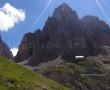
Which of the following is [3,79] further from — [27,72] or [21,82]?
[27,72]

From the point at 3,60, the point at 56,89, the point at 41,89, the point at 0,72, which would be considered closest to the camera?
the point at 41,89

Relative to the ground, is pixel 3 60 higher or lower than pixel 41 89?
higher

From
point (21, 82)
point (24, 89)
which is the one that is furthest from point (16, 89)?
point (21, 82)

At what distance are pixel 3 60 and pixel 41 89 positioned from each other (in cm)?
2679

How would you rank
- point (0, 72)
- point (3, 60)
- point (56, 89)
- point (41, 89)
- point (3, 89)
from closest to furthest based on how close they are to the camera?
1. point (3, 89)
2. point (41, 89)
3. point (0, 72)
4. point (56, 89)
5. point (3, 60)

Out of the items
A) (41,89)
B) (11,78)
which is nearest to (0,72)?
(11,78)

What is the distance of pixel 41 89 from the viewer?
3164 inches

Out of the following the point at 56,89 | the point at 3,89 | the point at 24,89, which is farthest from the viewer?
the point at 56,89

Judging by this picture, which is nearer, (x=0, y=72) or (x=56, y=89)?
(x=0, y=72)

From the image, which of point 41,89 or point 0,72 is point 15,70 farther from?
point 41,89

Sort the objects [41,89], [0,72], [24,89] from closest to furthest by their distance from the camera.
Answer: [24,89], [41,89], [0,72]

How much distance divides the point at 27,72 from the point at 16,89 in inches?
1021

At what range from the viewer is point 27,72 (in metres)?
99.6

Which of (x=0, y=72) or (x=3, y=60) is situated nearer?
(x=0, y=72)
